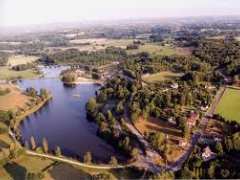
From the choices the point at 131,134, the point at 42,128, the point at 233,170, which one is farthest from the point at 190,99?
the point at 42,128

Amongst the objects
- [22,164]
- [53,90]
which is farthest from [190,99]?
[53,90]

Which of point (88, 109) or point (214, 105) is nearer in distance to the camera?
point (214, 105)

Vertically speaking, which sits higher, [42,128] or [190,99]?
[190,99]

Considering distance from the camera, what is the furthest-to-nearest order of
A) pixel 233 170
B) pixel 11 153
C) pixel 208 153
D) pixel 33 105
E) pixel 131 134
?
1. pixel 33 105
2. pixel 131 134
3. pixel 11 153
4. pixel 208 153
5. pixel 233 170

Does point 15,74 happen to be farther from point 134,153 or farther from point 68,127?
point 134,153

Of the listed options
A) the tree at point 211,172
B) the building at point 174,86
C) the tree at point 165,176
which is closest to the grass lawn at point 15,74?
the building at point 174,86

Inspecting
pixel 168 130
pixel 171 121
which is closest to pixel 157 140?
pixel 168 130

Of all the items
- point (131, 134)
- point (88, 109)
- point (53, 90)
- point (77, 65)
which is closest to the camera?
point (131, 134)

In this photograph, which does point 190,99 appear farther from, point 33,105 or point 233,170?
point 33,105
